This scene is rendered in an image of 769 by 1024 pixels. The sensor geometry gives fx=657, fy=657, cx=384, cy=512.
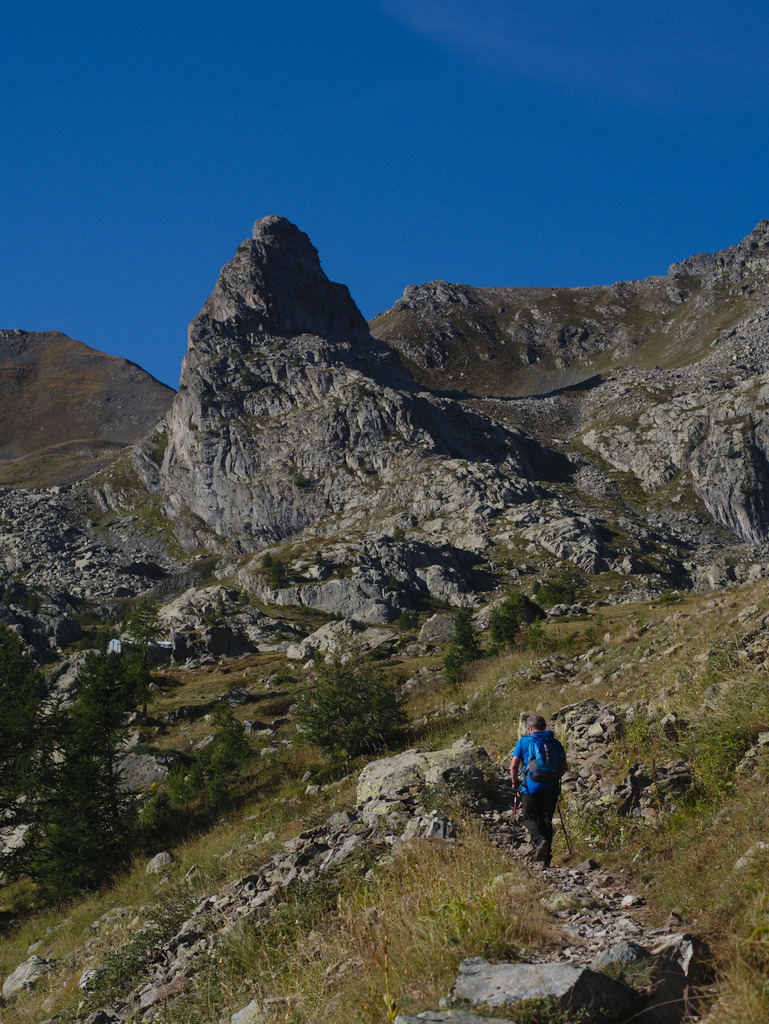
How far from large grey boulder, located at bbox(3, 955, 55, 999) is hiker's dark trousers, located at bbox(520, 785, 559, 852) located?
10380 millimetres

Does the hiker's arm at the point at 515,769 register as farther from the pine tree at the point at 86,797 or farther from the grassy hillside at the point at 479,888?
the pine tree at the point at 86,797

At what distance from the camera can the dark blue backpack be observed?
1010 centimetres

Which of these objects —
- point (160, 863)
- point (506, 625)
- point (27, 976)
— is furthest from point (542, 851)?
point (506, 625)

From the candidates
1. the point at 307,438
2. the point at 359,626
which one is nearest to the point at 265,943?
the point at 359,626

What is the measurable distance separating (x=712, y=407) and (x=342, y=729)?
164 metres

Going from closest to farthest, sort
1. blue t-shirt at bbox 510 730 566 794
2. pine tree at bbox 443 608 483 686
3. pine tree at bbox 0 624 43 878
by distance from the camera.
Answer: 1. blue t-shirt at bbox 510 730 566 794
2. pine tree at bbox 0 624 43 878
3. pine tree at bbox 443 608 483 686

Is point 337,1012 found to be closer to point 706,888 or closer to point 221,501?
point 706,888

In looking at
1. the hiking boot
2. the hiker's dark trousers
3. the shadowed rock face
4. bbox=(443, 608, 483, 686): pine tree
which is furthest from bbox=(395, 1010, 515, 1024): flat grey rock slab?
the shadowed rock face

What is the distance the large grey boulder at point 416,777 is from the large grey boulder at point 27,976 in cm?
720

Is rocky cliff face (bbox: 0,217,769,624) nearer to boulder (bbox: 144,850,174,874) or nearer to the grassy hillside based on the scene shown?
boulder (bbox: 144,850,174,874)

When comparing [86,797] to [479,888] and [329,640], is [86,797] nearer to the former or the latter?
[479,888]

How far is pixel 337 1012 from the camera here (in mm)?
5727

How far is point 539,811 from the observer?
9914 millimetres

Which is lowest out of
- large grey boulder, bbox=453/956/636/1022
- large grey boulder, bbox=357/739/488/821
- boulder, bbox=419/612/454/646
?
boulder, bbox=419/612/454/646
